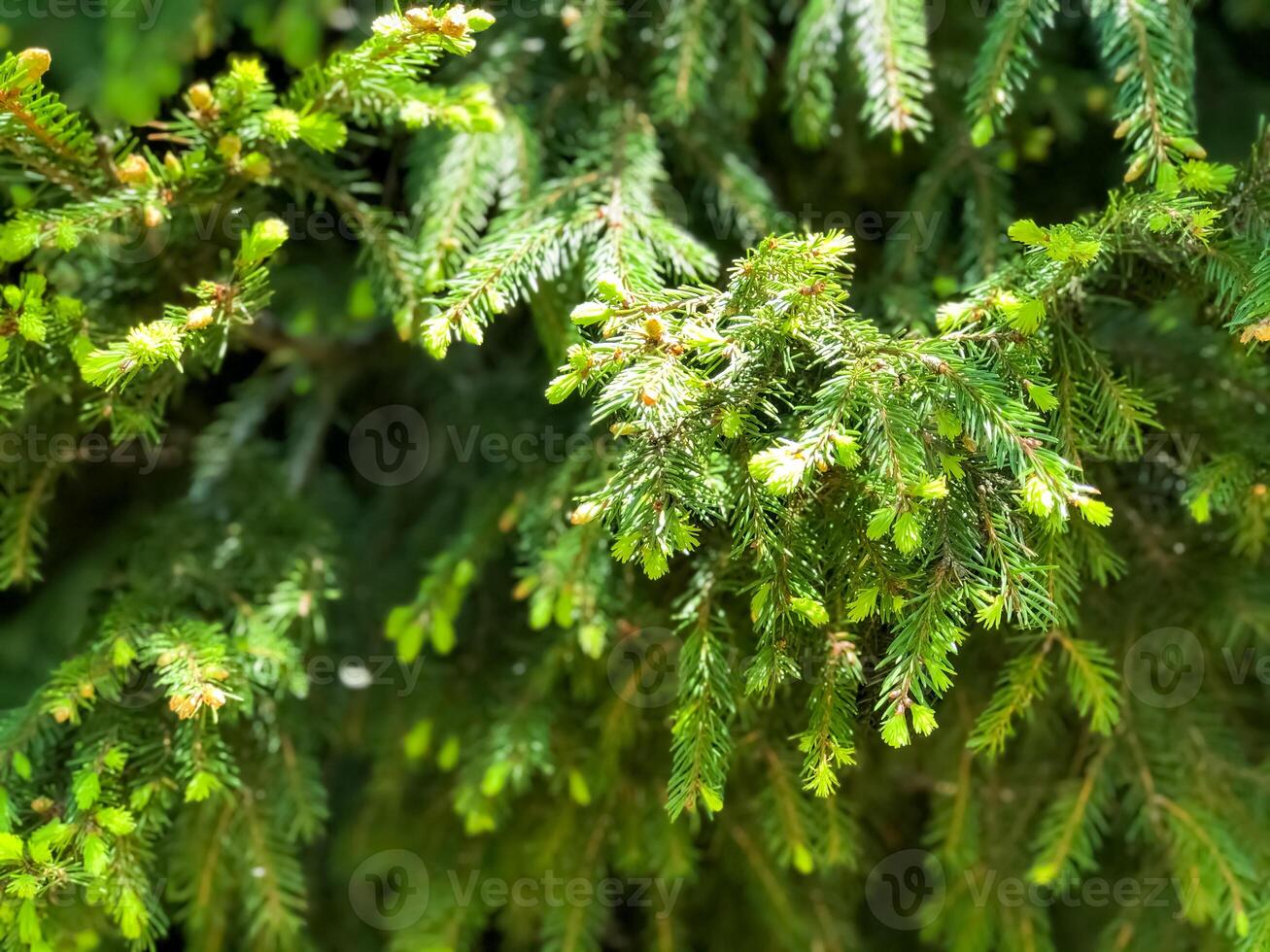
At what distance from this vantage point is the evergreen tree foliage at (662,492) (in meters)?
0.71

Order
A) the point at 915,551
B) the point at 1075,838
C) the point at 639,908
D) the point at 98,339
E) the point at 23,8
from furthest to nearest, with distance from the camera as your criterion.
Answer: the point at 639,908 < the point at 23,8 < the point at 1075,838 < the point at 98,339 < the point at 915,551

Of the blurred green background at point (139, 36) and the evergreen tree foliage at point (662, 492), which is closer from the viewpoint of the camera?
the evergreen tree foliage at point (662, 492)

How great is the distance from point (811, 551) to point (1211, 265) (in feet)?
1.29

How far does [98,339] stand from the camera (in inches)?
34.4

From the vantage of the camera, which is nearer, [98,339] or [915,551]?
[915,551]

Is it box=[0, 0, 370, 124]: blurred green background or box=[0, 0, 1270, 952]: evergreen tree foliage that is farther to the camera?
box=[0, 0, 370, 124]: blurred green background

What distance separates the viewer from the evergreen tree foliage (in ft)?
2.32

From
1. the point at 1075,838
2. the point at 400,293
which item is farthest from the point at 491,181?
the point at 1075,838

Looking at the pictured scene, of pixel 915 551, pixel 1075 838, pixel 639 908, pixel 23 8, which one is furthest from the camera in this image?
pixel 639 908

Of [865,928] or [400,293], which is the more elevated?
[400,293]

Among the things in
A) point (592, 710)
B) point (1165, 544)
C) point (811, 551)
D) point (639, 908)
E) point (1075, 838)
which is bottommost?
point (639, 908)

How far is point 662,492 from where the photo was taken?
26.4 inches

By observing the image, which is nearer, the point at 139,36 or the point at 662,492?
the point at 662,492

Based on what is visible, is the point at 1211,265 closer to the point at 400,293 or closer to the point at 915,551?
the point at 915,551
